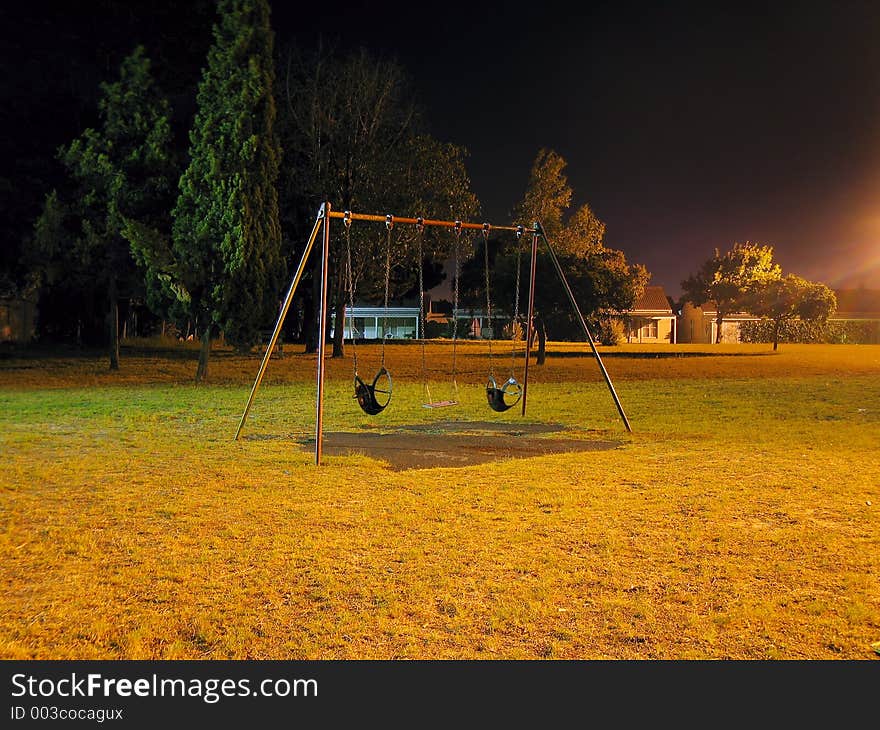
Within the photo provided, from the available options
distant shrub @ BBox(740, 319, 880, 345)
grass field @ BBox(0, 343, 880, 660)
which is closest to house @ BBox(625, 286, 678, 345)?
distant shrub @ BBox(740, 319, 880, 345)

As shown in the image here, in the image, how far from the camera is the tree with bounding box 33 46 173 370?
2389 centimetres

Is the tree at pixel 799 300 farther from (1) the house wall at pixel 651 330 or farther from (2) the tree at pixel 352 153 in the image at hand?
(2) the tree at pixel 352 153

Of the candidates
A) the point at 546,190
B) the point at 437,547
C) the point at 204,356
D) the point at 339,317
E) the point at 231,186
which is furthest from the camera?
the point at 546,190

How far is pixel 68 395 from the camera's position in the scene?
62.6ft

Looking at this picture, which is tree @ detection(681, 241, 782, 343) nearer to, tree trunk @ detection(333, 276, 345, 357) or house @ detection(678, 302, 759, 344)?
house @ detection(678, 302, 759, 344)

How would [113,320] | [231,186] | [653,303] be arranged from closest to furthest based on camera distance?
[231,186], [113,320], [653,303]

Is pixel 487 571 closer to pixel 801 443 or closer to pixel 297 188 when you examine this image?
pixel 801 443

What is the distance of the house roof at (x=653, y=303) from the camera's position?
69438mm

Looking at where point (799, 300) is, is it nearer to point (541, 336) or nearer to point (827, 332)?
point (827, 332)

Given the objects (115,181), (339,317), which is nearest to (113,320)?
(115,181)

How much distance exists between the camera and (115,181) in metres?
23.7

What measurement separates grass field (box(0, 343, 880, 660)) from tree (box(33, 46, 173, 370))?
38.1 ft

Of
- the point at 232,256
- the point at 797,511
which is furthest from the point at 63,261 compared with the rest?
the point at 797,511

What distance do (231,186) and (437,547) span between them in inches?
696
